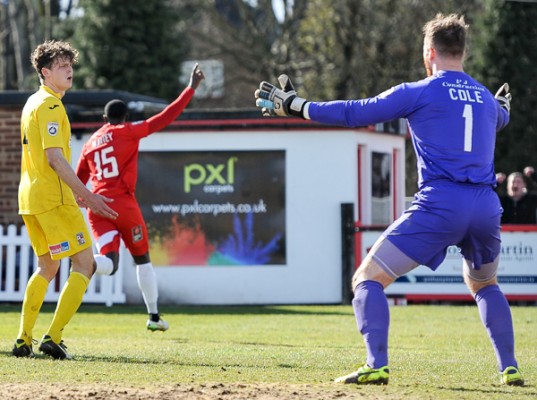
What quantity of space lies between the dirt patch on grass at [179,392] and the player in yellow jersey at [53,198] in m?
1.72

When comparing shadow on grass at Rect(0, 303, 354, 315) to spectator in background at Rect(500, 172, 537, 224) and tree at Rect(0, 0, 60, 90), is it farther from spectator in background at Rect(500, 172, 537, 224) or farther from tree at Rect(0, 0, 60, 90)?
tree at Rect(0, 0, 60, 90)

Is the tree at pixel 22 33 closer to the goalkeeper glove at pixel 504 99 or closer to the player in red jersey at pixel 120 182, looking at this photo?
the player in red jersey at pixel 120 182

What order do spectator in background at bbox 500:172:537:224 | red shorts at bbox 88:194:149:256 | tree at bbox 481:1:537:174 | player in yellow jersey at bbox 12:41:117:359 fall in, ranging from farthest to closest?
tree at bbox 481:1:537:174 < spectator in background at bbox 500:172:537:224 < red shorts at bbox 88:194:149:256 < player in yellow jersey at bbox 12:41:117:359

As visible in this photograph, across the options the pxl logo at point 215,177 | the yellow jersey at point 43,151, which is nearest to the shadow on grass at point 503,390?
the yellow jersey at point 43,151

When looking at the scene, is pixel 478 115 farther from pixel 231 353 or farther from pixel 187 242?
pixel 187 242

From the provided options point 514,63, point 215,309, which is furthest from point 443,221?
point 514,63

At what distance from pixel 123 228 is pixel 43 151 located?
3.01 metres

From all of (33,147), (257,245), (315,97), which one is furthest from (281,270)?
(315,97)

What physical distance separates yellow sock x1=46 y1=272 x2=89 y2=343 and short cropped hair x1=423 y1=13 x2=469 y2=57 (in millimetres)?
3297

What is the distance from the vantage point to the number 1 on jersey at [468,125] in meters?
7.46

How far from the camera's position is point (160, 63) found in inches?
1368

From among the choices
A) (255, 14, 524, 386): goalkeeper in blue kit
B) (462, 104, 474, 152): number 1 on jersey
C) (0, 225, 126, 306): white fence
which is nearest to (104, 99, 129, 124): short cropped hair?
(255, 14, 524, 386): goalkeeper in blue kit

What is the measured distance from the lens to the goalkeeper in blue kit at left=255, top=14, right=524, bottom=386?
7.37 meters

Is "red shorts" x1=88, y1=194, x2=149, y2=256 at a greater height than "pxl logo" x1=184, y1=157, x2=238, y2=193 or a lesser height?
lesser
